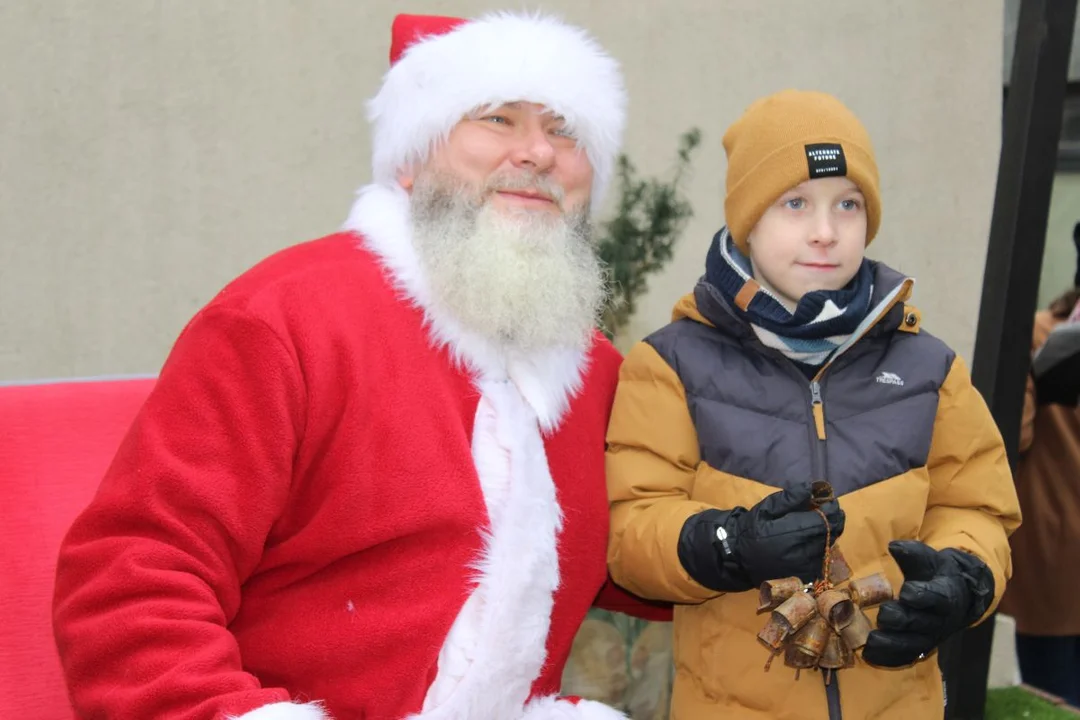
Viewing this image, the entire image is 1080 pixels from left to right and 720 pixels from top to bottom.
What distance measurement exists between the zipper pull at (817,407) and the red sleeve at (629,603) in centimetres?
54

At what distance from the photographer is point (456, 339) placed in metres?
1.97

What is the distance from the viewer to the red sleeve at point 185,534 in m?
1.56

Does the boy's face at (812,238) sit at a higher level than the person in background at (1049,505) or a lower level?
higher

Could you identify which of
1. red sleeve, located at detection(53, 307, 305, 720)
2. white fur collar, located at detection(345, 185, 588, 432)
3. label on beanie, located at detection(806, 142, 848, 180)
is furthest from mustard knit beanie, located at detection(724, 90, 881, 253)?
red sleeve, located at detection(53, 307, 305, 720)

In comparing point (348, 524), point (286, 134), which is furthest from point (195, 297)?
point (348, 524)

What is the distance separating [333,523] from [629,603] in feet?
2.57

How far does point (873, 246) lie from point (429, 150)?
3.47 meters

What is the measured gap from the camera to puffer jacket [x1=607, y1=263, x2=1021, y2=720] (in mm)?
1960

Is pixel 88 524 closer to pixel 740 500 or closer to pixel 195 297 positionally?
pixel 740 500

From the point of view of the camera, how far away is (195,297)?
14.1 ft

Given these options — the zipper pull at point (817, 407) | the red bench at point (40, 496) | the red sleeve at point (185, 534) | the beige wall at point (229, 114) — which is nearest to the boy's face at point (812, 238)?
the zipper pull at point (817, 407)

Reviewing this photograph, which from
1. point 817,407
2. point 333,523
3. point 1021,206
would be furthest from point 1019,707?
point 333,523

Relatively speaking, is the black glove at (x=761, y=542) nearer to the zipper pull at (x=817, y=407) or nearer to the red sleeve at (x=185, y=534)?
the zipper pull at (x=817, y=407)

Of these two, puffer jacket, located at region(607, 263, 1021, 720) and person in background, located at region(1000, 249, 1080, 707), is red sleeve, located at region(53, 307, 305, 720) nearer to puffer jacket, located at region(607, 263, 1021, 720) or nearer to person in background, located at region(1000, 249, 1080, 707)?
puffer jacket, located at region(607, 263, 1021, 720)
